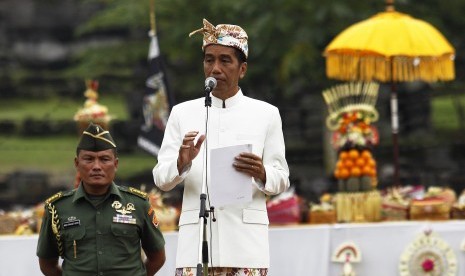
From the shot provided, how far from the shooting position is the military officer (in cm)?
711

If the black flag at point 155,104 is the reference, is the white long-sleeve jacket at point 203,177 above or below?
below

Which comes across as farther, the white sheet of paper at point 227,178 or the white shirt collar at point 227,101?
the white shirt collar at point 227,101

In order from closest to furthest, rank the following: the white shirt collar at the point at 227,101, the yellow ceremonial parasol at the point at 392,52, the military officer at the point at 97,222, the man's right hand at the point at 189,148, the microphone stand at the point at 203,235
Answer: the microphone stand at the point at 203,235, the man's right hand at the point at 189,148, the military officer at the point at 97,222, the white shirt collar at the point at 227,101, the yellow ceremonial parasol at the point at 392,52

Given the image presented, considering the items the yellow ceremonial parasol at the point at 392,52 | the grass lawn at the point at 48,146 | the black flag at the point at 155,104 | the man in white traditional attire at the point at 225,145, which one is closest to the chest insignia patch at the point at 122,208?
the man in white traditional attire at the point at 225,145

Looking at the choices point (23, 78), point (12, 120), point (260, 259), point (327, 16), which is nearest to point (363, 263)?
point (260, 259)

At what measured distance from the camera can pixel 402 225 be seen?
1105 centimetres

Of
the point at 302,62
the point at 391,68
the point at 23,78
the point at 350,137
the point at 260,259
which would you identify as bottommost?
the point at 260,259

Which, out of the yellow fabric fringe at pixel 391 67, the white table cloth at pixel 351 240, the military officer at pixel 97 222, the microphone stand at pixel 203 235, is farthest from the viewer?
the yellow fabric fringe at pixel 391 67

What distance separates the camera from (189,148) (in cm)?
692

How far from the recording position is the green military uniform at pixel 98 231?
23.3ft

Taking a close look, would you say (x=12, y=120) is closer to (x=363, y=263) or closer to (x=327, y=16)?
(x=327, y=16)

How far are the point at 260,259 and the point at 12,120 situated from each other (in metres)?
16.5

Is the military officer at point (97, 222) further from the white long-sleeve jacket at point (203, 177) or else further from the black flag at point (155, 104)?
the black flag at point (155, 104)

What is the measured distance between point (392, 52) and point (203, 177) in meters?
6.07
